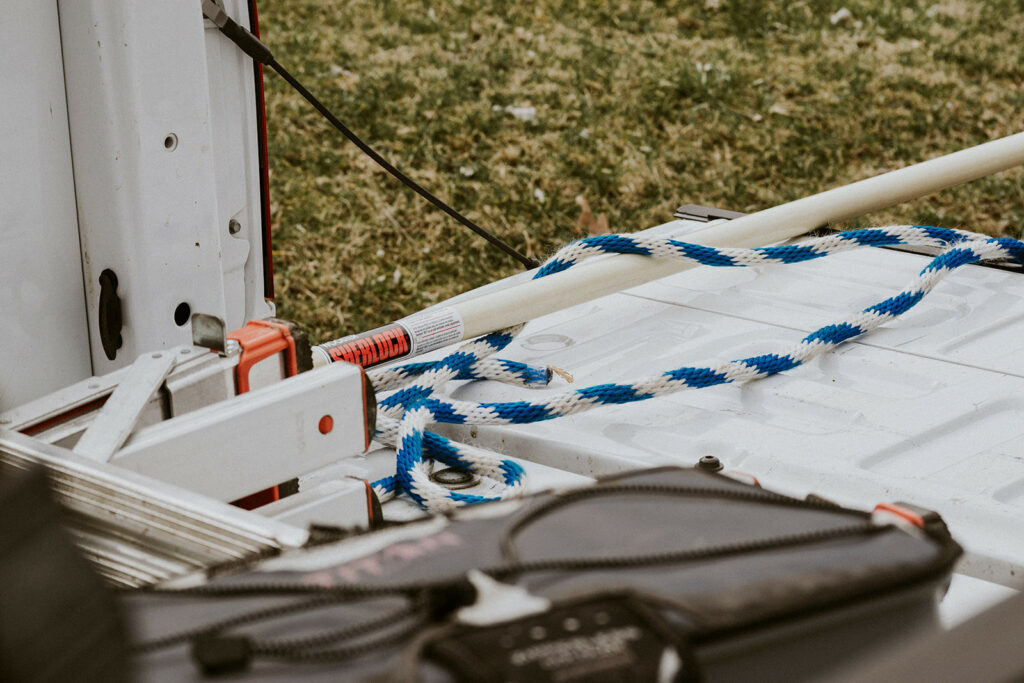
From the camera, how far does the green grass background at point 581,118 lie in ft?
13.7

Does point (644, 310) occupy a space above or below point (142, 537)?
below

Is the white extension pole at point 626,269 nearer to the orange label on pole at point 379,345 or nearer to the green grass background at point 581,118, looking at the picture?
the orange label on pole at point 379,345

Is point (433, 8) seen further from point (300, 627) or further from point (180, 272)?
point (300, 627)

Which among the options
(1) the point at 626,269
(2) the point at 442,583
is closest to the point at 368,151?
(1) the point at 626,269

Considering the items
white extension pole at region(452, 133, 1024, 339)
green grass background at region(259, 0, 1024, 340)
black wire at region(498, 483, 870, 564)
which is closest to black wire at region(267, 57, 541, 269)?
white extension pole at region(452, 133, 1024, 339)

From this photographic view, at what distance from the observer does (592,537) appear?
875 mm

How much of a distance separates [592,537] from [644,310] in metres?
1.46

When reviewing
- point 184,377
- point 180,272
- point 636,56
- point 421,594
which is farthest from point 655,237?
point 636,56

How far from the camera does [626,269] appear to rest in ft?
6.78

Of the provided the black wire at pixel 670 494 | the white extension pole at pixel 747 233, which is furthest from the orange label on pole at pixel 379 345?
the black wire at pixel 670 494

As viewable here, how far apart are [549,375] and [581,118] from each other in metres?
3.16

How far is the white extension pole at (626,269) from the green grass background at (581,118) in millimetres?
1281

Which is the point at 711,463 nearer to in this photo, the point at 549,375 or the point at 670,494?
the point at 549,375

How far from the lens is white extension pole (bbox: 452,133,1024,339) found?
1938 mm
